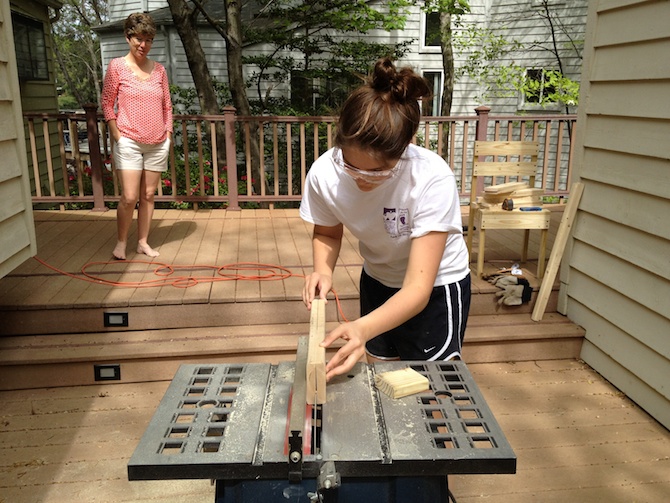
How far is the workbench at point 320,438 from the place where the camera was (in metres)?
1.19

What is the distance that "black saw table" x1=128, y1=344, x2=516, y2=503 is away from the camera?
119 cm

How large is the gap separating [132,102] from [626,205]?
10.6ft

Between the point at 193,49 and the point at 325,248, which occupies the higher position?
the point at 193,49

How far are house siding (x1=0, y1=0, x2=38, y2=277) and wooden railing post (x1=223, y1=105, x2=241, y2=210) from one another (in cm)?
293

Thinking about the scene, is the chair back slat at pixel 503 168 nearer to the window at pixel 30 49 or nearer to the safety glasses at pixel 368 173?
the safety glasses at pixel 368 173

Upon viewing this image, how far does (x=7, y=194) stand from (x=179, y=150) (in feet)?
22.9

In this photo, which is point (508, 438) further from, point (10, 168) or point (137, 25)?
point (137, 25)

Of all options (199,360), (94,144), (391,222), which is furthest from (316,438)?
(94,144)

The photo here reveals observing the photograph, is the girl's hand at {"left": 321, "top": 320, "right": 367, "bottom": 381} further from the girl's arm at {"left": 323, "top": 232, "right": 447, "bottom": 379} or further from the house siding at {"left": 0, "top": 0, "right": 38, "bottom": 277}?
the house siding at {"left": 0, "top": 0, "right": 38, "bottom": 277}

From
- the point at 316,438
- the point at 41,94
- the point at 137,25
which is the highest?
the point at 137,25

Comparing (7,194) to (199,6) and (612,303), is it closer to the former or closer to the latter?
(612,303)

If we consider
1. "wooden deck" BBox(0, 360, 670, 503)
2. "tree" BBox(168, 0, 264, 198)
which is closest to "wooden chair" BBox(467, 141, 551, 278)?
"wooden deck" BBox(0, 360, 670, 503)

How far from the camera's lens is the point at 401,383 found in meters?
1.47

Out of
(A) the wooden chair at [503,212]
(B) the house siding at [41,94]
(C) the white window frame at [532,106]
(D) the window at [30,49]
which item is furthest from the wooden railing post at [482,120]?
(D) the window at [30,49]
